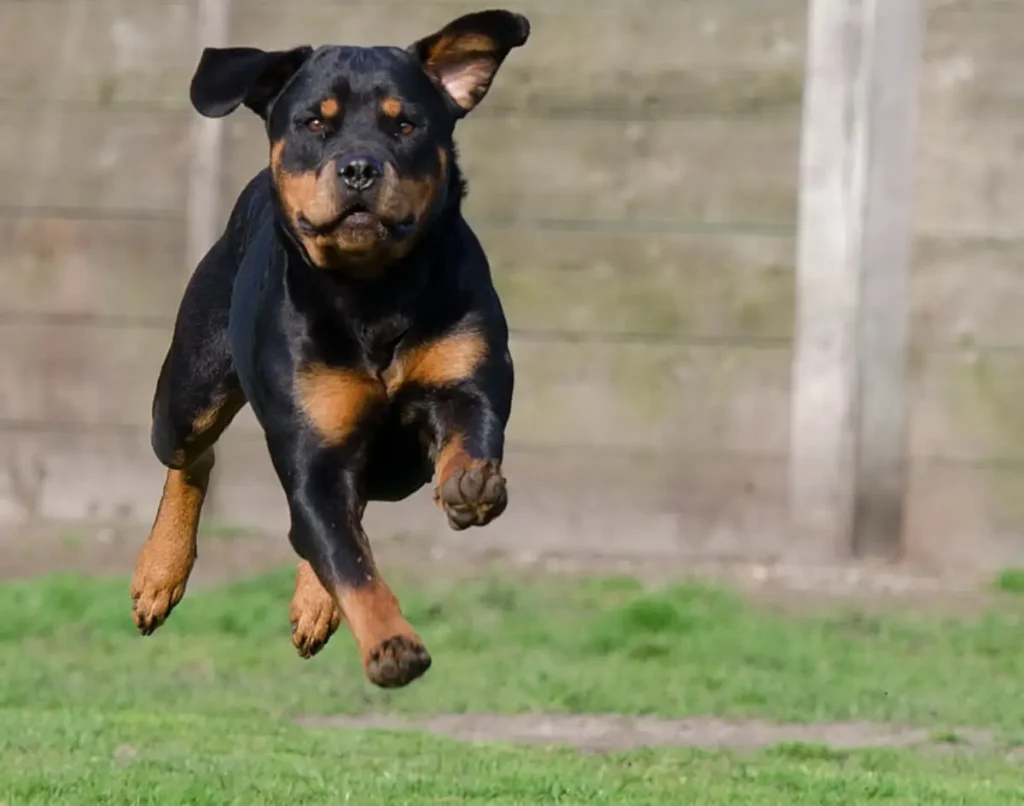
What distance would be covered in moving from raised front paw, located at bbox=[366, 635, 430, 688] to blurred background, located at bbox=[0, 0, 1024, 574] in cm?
558

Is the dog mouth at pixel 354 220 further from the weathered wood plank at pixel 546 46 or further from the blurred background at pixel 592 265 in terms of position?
the weathered wood plank at pixel 546 46

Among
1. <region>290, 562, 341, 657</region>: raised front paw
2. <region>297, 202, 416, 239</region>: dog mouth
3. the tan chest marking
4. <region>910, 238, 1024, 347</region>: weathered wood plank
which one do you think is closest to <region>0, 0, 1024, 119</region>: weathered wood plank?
<region>910, 238, 1024, 347</region>: weathered wood plank

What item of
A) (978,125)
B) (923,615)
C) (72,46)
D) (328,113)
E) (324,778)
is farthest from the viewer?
(72,46)

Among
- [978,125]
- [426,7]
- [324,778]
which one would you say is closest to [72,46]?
[426,7]

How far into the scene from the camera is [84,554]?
33.9 ft

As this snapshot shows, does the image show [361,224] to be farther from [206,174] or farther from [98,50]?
[98,50]

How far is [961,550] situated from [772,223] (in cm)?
155

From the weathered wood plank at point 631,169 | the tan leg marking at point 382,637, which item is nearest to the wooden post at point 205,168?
the weathered wood plank at point 631,169

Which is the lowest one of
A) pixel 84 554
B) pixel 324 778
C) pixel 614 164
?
pixel 84 554

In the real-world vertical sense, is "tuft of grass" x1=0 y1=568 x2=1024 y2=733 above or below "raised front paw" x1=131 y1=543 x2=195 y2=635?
below

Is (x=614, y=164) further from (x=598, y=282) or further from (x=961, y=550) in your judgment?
(x=961, y=550)

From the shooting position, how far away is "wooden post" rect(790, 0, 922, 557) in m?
9.91

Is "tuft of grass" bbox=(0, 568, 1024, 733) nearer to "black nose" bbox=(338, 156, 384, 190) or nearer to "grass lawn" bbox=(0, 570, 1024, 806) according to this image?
"grass lawn" bbox=(0, 570, 1024, 806)

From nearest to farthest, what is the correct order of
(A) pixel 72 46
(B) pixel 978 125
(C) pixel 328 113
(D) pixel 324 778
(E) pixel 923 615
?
(C) pixel 328 113, (D) pixel 324 778, (E) pixel 923 615, (B) pixel 978 125, (A) pixel 72 46
